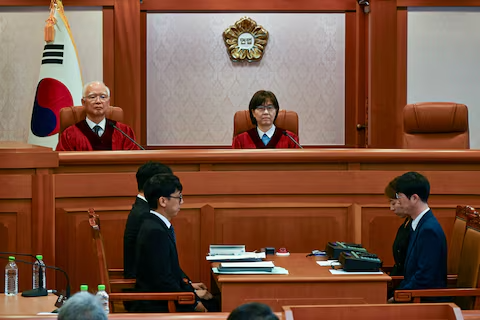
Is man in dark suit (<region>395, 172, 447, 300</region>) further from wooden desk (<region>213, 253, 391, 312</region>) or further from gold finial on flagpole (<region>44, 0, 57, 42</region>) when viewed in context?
gold finial on flagpole (<region>44, 0, 57, 42</region>)

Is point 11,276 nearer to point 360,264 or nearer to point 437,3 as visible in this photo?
point 360,264

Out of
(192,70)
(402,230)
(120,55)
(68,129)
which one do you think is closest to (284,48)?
(192,70)

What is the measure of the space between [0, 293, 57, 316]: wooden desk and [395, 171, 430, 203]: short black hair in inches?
64.5

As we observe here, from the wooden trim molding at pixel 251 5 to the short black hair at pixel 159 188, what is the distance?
4.18m

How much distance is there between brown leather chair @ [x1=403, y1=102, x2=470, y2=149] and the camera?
5.64 meters

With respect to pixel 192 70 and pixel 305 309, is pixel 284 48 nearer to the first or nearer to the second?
pixel 192 70

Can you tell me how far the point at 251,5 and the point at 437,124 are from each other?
2.55 meters

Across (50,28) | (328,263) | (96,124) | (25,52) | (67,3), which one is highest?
(67,3)

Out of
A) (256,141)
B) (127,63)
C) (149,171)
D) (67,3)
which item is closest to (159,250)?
(149,171)

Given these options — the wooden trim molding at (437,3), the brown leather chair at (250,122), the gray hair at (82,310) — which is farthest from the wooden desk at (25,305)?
the wooden trim molding at (437,3)

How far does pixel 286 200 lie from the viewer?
4.37 metres

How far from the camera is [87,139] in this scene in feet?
17.6

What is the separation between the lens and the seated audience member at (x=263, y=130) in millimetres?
5324

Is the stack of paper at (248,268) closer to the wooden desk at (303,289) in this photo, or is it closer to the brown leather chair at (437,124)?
the wooden desk at (303,289)
